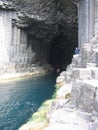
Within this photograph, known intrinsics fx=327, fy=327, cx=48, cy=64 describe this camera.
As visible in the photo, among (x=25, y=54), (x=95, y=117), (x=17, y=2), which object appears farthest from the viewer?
(x=25, y=54)

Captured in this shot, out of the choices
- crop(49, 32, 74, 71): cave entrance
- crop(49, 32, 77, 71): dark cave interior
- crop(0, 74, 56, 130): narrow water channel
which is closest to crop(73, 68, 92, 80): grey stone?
crop(0, 74, 56, 130): narrow water channel

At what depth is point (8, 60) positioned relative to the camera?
1390 inches

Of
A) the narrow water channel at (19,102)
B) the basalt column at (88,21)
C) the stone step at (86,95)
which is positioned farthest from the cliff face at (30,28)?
the stone step at (86,95)

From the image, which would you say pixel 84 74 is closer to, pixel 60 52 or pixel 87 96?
pixel 87 96

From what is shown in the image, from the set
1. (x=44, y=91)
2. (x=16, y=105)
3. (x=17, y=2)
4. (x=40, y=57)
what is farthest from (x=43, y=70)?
(x=16, y=105)

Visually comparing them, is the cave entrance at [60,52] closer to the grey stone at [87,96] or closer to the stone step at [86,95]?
the stone step at [86,95]

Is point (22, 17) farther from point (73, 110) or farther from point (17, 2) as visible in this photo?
point (73, 110)

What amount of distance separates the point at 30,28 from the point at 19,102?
19.7 m

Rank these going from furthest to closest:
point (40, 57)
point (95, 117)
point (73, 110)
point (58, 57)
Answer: point (58, 57) → point (40, 57) → point (73, 110) → point (95, 117)

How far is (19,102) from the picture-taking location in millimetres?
20375

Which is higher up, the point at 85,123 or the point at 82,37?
the point at 82,37

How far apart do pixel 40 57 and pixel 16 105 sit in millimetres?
23648

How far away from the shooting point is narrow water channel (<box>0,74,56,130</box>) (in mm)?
15327

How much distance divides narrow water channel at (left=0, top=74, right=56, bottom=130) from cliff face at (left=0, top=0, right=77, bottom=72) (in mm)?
7873
